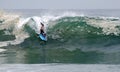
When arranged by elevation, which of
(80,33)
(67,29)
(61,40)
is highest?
(67,29)

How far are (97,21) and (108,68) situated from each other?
9969 mm

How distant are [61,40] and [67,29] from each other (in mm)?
1171

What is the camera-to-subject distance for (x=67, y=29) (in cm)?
2877

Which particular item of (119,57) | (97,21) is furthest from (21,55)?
(97,21)

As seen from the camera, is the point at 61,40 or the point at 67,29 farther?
the point at 67,29

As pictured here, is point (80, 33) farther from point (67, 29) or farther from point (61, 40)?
point (61, 40)

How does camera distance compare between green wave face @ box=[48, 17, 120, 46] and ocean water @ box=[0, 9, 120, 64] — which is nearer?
ocean water @ box=[0, 9, 120, 64]

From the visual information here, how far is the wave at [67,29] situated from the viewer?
27.6 m

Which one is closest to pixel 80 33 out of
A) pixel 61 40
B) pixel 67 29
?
pixel 67 29

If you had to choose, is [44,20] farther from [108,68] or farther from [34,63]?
[108,68]

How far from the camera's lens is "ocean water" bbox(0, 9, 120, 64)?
23016 millimetres

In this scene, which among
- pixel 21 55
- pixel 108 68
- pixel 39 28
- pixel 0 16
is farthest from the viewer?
pixel 0 16

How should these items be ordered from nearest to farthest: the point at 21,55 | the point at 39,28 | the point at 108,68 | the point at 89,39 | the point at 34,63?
the point at 108,68, the point at 34,63, the point at 21,55, the point at 89,39, the point at 39,28

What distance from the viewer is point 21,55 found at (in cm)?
2444
